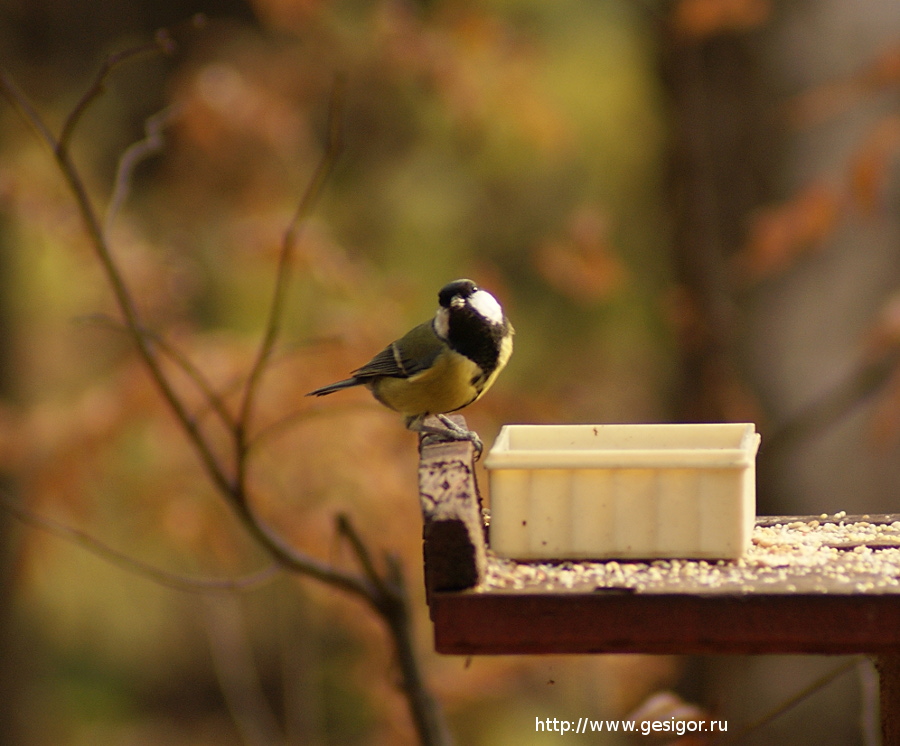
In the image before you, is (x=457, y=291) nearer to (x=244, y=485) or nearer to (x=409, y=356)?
(x=409, y=356)

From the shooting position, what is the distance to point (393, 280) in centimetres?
338

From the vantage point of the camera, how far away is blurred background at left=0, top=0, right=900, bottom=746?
346 cm

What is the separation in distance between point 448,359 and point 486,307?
6.7 inches

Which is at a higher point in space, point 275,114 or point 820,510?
point 275,114

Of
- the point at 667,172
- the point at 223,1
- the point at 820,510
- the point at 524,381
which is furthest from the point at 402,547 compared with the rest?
the point at 223,1

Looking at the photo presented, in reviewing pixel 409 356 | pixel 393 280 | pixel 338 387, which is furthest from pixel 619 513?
pixel 393 280

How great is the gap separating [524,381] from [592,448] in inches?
175

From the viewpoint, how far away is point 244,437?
225 centimetres

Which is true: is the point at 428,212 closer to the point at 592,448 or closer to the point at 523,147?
the point at 523,147

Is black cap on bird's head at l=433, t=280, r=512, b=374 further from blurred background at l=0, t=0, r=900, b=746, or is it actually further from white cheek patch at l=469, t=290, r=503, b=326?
blurred background at l=0, t=0, r=900, b=746

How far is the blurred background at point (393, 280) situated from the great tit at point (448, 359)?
18 cm

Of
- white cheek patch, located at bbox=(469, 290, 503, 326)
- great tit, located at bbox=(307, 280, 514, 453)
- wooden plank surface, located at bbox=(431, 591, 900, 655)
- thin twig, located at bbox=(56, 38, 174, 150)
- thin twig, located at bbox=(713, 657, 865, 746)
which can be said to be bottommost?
thin twig, located at bbox=(713, 657, 865, 746)

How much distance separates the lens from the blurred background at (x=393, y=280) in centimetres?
346

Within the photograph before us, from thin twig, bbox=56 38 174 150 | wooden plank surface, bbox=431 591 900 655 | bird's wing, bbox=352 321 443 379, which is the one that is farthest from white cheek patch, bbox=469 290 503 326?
wooden plank surface, bbox=431 591 900 655
